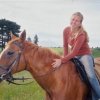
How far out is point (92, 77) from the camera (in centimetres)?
1029

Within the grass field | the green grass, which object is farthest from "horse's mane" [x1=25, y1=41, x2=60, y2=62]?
the green grass

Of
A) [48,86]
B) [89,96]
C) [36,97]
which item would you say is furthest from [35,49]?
[36,97]

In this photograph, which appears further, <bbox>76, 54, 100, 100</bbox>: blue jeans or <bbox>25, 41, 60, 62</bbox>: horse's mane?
<bbox>76, 54, 100, 100</bbox>: blue jeans

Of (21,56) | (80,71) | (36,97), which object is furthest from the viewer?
(36,97)

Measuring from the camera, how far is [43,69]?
1000cm

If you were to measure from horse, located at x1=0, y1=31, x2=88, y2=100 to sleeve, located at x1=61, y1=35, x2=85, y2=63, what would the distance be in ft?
0.74

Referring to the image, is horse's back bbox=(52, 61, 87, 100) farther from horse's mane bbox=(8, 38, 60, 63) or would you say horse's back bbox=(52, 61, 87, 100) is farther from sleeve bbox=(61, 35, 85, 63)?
horse's mane bbox=(8, 38, 60, 63)

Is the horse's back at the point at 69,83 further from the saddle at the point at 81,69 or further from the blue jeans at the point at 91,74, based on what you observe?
the blue jeans at the point at 91,74

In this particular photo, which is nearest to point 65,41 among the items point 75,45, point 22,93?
point 75,45

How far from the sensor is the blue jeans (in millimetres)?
10289

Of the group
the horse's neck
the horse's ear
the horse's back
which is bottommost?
the horse's back

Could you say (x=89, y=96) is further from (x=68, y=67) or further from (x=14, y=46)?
(x=14, y=46)

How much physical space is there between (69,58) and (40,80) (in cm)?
75

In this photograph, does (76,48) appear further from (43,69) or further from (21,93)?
(21,93)
